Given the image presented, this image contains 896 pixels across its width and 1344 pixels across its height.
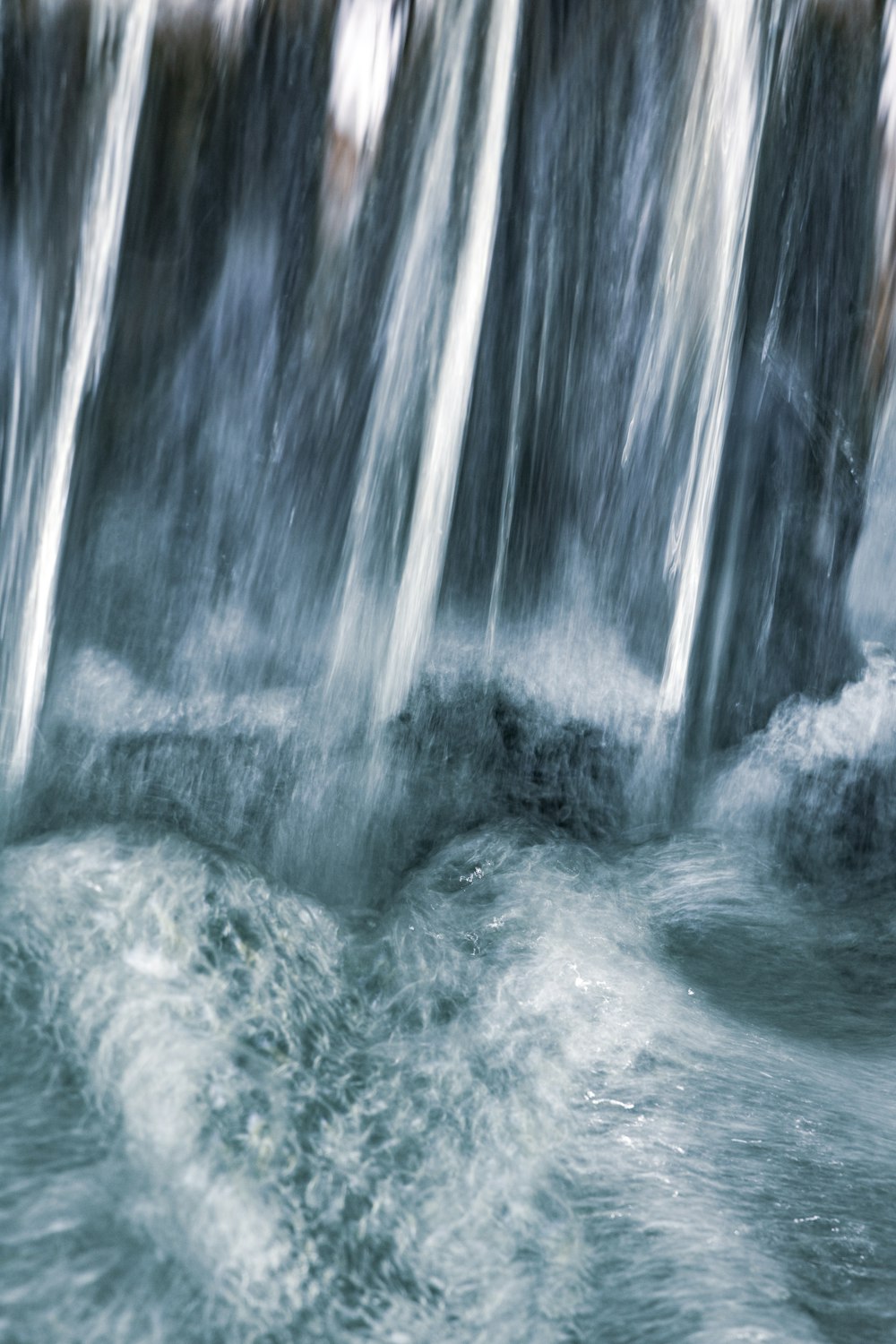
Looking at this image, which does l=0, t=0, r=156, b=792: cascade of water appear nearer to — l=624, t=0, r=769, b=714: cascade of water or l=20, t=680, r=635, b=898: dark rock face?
l=20, t=680, r=635, b=898: dark rock face

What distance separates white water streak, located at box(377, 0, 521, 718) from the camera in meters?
3.42

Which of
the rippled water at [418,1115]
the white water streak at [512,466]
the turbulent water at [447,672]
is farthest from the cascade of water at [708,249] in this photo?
the rippled water at [418,1115]

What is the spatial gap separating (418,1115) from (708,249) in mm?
2933

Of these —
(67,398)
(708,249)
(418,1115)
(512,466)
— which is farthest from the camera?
(512,466)

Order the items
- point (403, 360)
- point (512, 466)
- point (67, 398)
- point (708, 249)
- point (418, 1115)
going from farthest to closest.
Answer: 1. point (512, 466)
2. point (708, 249)
3. point (403, 360)
4. point (67, 398)
5. point (418, 1115)

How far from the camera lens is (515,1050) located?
2.28 metres

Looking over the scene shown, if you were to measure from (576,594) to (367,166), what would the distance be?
66.3 inches

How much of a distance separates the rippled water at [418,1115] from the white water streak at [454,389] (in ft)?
3.25

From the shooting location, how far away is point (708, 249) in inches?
148

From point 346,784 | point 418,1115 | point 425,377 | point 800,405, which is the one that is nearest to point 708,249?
point 800,405

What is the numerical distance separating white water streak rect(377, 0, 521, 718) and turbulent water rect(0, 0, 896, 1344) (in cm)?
2

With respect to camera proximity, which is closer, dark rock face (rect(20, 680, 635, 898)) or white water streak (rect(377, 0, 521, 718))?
dark rock face (rect(20, 680, 635, 898))

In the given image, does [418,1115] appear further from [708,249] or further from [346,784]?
[708,249]

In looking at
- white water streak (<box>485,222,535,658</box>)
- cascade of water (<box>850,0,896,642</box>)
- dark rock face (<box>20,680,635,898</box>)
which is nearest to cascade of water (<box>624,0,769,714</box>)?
white water streak (<box>485,222,535,658</box>)
